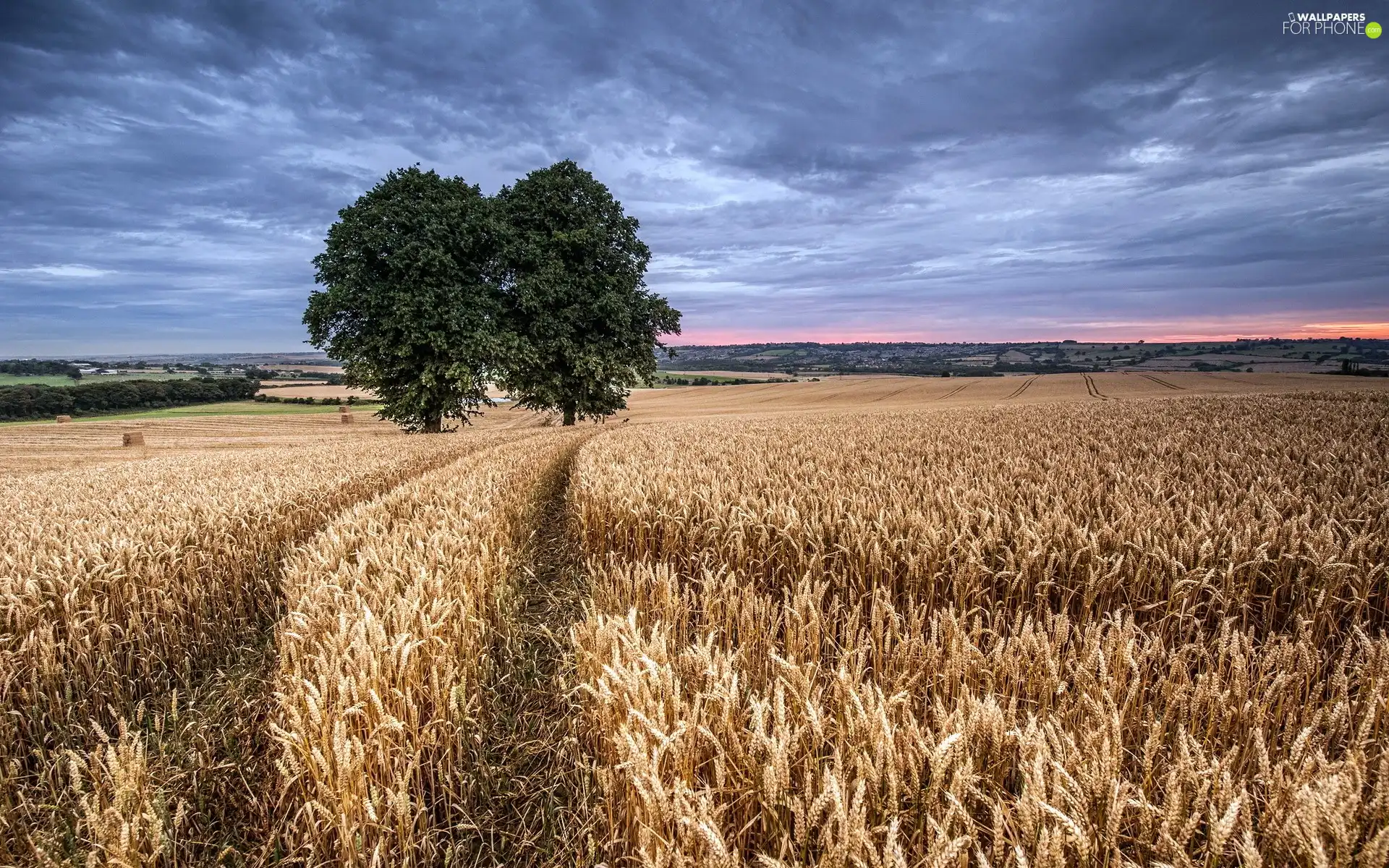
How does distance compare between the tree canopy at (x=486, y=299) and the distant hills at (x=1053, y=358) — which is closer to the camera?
the tree canopy at (x=486, y=299)

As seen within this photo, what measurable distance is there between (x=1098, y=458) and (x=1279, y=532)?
4.66 meters

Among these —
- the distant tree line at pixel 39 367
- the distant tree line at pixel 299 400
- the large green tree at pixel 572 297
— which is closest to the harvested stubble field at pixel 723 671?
the large green tree at pixel 572 297

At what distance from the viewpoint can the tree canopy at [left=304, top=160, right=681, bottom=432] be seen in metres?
23.2

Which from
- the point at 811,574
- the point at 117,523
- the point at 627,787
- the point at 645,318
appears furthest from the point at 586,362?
the point at 627,787

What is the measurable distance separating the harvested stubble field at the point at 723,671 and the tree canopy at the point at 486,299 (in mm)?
16348

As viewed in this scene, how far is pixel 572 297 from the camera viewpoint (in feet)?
90.1

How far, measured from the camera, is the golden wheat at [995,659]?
1735mm

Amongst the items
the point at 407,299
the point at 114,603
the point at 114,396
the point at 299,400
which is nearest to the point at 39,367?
the point at 114,396

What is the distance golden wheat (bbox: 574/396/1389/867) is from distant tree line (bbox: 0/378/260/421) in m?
66.3

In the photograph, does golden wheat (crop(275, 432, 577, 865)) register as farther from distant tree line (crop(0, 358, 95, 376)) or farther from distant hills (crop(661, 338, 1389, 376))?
distant tree line (crop(0, 358, 95, 376))

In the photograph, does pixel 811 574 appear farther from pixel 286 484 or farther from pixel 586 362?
pixel 586 362

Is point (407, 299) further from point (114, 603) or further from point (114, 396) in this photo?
point (114, 396)

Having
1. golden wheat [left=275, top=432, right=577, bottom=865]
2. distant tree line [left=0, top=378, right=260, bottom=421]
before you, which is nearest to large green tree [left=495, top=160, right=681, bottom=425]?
golden wheat [left=275, top=432, right=577, bottom=865]

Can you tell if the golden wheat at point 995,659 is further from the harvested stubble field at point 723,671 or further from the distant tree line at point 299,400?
the distant tree line at point 299,400
